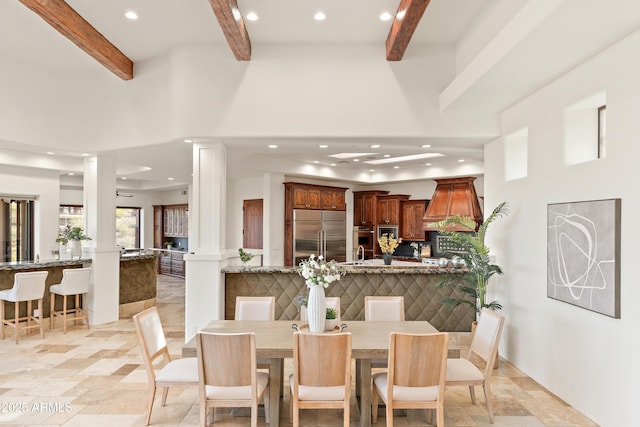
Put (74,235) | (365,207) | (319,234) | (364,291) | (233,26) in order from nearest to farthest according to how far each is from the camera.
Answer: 1. (233,26)
2. (364,291)
3. (74,235)
4. (319,234)
5. (365,207)

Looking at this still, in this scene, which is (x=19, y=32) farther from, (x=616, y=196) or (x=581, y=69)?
(x=616, y=196)

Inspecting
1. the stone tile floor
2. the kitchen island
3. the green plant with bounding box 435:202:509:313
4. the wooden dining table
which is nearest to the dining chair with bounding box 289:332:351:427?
the wooden dining table

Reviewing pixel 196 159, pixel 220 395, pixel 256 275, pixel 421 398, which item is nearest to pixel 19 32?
pixel 196 159

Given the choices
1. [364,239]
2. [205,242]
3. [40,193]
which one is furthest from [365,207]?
[40,193]

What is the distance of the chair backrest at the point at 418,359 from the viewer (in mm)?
2633

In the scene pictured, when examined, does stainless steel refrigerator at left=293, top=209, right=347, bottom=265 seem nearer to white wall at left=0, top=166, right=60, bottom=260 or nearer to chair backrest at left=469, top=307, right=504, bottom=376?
white wall at left=0, top=166, right=60, bottom=260

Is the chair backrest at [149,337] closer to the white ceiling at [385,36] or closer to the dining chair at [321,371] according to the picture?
the dining chair at [321,371]

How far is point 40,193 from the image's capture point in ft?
24.6

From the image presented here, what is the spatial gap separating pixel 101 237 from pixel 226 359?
15.0ft

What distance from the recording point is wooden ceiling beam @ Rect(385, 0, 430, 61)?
139 inches

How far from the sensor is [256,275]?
17.2 feet

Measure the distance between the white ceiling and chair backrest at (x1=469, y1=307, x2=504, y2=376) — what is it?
2.10 metres

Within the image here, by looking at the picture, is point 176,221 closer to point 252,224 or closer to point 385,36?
point 252,224

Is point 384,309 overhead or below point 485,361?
overhead
